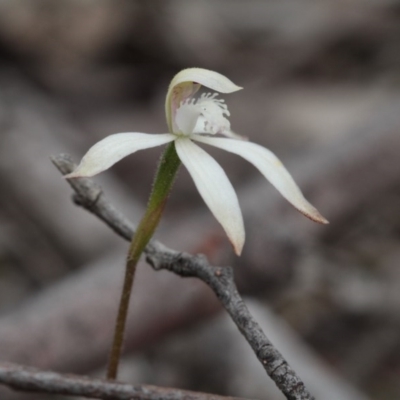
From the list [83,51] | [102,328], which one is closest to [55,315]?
[102,328]

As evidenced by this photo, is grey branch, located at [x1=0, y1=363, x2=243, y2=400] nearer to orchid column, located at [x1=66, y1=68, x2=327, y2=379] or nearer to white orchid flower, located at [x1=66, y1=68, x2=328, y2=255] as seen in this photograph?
orchid column, located at [x1=66, y1=68, x2=327, y2=379]

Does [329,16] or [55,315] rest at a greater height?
[329,16]

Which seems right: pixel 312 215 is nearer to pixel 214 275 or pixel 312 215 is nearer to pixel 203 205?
pixel 214 275

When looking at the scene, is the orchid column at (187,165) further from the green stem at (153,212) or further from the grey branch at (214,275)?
the grey branch at (214,275)

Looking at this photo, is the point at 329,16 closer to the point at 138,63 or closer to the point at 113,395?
the point at 138,63

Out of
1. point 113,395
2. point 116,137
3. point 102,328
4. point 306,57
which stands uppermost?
point 306,57

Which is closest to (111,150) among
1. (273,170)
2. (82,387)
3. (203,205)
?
(273,170)
